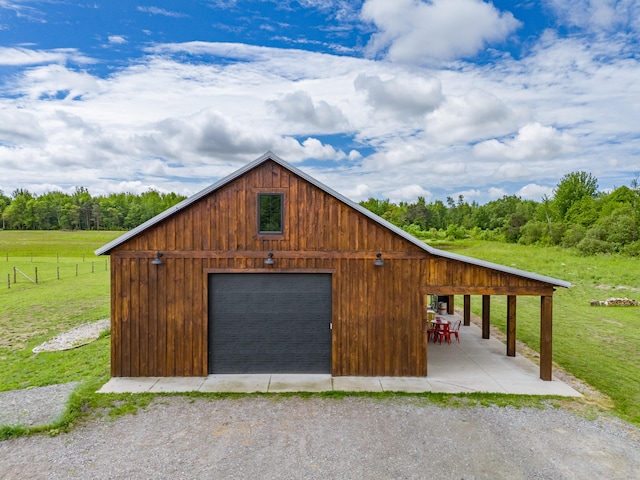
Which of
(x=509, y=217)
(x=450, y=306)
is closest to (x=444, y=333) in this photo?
(x=450, y=306)

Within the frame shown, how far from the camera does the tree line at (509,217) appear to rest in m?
38.5

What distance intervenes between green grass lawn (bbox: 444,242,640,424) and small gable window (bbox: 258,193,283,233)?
7.64 metres

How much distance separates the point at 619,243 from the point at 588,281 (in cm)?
1714

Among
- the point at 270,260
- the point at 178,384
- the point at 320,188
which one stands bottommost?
the point at 178,384

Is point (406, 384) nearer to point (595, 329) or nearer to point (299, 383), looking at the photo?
point (299, 383)

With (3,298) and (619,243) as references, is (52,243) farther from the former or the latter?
(619,243)

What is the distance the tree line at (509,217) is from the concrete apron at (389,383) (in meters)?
33.7

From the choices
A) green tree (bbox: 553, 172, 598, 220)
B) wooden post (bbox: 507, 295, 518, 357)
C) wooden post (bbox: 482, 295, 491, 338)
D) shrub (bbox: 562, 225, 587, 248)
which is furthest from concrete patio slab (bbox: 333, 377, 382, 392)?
green tree (bbox: 553, 172, 598, 220)

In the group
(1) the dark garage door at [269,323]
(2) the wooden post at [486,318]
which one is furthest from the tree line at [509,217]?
(1) the dark garage door at [269,323]

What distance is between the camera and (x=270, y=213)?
888 cm

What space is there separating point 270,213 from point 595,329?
12.3m

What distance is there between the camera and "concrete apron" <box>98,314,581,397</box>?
8.10 meters

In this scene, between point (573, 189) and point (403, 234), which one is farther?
point (573, 189)

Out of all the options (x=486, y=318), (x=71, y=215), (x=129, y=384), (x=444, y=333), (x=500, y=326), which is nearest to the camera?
(x=129, y=384)
